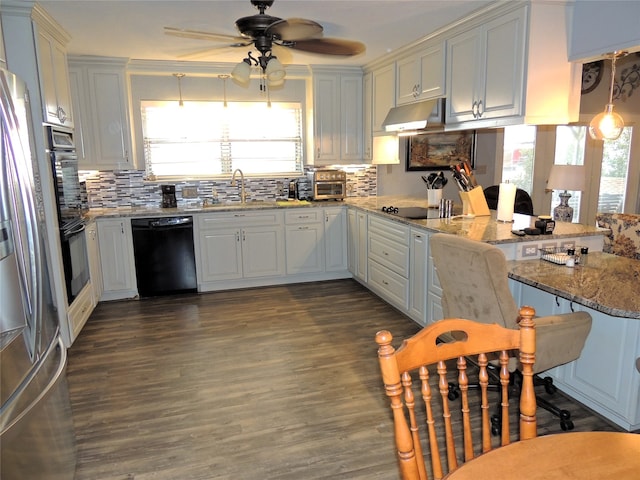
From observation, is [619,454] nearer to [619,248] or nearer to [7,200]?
[7,200]

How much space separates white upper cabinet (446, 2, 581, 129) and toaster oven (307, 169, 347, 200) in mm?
2170

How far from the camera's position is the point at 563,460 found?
1.06m

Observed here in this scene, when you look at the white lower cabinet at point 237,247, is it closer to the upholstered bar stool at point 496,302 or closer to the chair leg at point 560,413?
the upholstered bar stool at point 496,302

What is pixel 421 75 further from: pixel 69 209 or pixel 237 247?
pixel 69 209

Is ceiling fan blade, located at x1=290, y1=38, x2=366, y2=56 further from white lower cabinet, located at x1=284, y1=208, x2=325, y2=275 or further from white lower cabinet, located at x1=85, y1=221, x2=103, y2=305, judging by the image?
white lower cabinet, located at x1=85, y1=221, x2=103, y2=305

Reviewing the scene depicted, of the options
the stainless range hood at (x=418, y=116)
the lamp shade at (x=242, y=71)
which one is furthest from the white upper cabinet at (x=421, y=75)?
the lamp shade at (x=242, y=71)

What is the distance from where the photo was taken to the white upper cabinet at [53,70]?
3.28 meters

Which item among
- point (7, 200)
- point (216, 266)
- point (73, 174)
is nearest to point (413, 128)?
point (216, 266)

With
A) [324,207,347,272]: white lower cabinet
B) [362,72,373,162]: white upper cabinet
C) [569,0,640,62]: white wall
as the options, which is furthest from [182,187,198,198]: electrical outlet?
[569,0,640,62]: white wall

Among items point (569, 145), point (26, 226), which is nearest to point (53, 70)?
point (26, 226)

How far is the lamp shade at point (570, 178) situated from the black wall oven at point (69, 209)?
443 cm

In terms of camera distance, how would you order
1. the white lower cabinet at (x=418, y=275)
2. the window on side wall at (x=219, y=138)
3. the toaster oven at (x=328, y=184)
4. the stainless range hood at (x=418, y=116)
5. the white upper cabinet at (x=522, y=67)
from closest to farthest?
the white upper cabinet at (x=522, y=67) → the white lower cabinet at (x=418, y=275) → the stainless range hood at (x=418, y=116) → the window on side wall at (x=219, y=138) → the toaster oven at (x=328, y=184)

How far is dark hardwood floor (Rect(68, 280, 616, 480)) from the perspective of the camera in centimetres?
227

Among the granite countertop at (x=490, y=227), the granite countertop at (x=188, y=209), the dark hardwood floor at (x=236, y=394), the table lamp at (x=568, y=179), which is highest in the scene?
the table lamp at (x=568, y=179)
